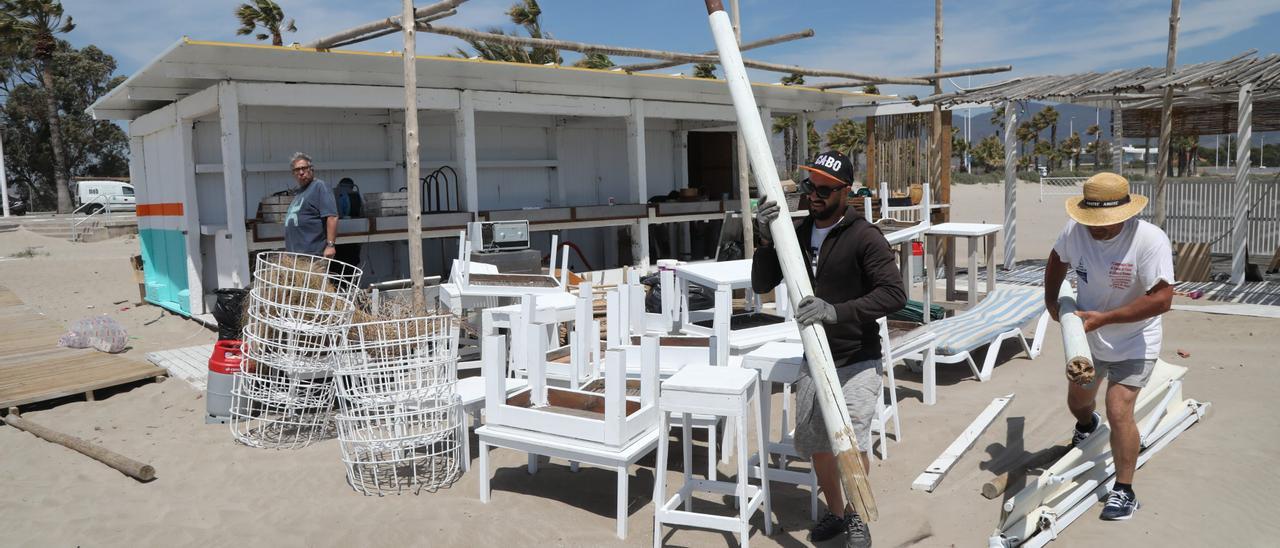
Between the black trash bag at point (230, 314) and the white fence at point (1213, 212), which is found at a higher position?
the white fence at point (1213, 212)

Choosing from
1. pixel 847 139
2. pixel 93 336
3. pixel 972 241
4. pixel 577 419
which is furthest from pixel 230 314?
pixel 847 139

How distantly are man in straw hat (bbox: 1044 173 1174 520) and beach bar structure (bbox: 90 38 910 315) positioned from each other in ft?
23.7

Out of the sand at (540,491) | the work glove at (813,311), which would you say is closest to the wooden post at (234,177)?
the sand at (540,491)

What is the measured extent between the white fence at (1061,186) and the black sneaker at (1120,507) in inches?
1438

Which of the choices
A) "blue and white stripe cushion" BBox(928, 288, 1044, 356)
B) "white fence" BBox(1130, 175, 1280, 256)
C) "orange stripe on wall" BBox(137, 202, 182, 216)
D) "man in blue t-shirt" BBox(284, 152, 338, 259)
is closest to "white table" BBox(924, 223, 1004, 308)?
"blue and white stripe cushion" BBox(928, 288, 1044, 356)

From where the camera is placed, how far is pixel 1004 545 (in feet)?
12.4

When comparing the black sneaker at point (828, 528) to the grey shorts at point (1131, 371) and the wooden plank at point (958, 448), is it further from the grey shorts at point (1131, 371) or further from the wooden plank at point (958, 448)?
the grey shorts at point (1131, 371)

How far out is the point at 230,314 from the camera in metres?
7.03

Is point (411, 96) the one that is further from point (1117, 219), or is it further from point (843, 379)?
point (1117, 219)

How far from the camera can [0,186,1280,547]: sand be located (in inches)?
164

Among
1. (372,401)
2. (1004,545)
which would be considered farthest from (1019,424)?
(372,401)

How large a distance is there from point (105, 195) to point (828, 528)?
124 feet

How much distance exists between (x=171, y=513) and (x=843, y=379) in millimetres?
3565

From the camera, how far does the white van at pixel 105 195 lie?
34.3 metres
